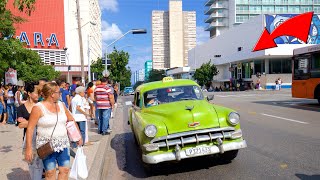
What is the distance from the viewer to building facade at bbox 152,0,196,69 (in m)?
141

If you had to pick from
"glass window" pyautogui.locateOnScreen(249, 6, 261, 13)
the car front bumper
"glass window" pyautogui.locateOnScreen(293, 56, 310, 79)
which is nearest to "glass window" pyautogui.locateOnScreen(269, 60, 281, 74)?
"glass window" pyautogui.locateOnScreen(293, 56, 310, 79)

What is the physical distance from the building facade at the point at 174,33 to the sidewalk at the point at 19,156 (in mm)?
133419

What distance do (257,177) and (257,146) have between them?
8.22ft

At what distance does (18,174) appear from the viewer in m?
6.17

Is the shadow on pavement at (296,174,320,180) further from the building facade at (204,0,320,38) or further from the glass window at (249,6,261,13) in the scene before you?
the glass window at (249,6,261,13)

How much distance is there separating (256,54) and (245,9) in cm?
4980

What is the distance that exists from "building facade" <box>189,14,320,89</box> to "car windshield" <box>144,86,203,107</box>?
43.7 metres

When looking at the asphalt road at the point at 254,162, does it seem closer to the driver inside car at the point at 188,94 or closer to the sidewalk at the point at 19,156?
the sidewalk at the point at 19,156

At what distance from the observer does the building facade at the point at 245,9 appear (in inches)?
3831

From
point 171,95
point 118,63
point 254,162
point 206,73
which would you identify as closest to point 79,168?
point 171,95

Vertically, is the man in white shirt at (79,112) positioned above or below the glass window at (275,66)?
below

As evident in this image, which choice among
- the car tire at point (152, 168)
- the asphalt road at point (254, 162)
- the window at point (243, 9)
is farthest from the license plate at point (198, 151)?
the window at point (243, 9)

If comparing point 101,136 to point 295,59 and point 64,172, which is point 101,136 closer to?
point 64,172

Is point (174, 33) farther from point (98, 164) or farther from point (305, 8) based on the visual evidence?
point (98, 164)
